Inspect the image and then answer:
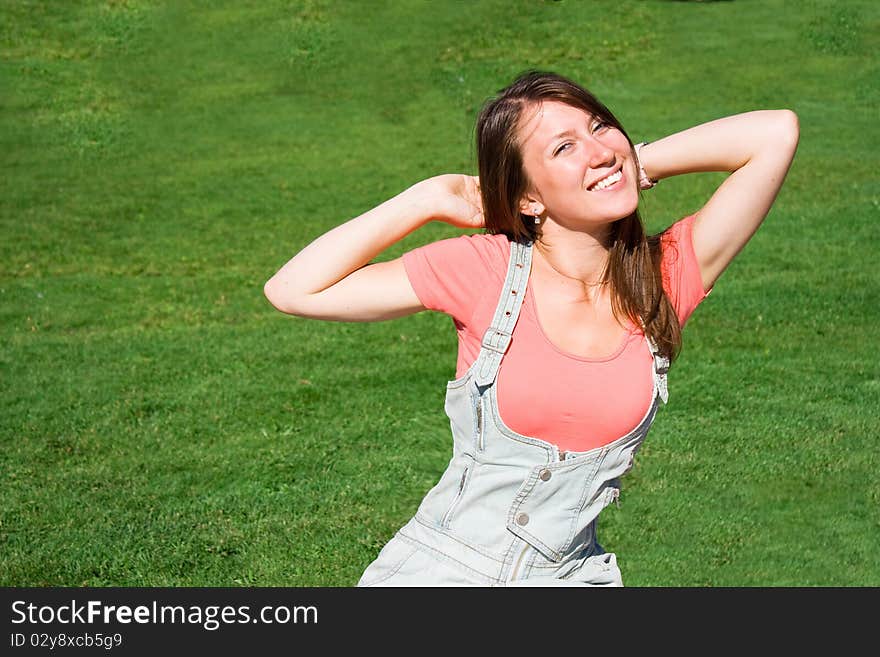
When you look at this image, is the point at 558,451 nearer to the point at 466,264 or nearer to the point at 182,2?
the point at 466,264

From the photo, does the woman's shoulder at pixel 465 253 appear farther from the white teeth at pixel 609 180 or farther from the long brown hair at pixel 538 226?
the white teeth at pixel 609 180

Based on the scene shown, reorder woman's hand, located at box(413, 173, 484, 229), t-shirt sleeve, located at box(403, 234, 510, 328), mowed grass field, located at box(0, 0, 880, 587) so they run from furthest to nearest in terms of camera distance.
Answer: mowed grass field, located at box(0, 0, 880, 587)
woman's hand, located at box(413, 173, 484, 229)
t-shirt sleeve, located at box(403, 234, 510, 328)

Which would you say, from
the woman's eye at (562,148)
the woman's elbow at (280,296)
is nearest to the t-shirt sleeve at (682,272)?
the woman's eye at (562,148)

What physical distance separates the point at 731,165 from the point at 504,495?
3.80 ft

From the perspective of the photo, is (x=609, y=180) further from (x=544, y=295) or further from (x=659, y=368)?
(x=659, y=368)

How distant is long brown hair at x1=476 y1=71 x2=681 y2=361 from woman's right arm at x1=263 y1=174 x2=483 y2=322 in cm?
11

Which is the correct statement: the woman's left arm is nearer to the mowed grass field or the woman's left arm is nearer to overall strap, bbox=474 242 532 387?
overall strap, bbox=474 242 532 387

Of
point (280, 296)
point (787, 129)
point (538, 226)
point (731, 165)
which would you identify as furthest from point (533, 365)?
point (787, 129)

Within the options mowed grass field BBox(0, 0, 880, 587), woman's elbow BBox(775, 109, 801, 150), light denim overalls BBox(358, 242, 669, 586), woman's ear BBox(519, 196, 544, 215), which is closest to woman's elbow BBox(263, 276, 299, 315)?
light denim overalls BBox(358, 242, 669, 586)

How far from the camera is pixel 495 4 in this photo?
58.5 feet

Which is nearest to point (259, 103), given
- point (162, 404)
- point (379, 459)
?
point (162, 404)

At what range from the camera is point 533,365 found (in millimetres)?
3045

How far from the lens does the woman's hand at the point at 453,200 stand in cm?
325

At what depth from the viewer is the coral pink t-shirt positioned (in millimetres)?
Answer: 3029
